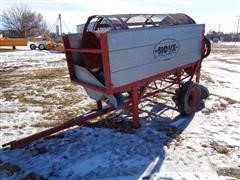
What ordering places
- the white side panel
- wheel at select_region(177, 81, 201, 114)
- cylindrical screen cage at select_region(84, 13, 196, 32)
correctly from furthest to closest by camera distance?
wheel at select_region(177, 81, 201, 114) → cylindrical screen cage at select_region(84, 13, 196, 32) → the white side panel

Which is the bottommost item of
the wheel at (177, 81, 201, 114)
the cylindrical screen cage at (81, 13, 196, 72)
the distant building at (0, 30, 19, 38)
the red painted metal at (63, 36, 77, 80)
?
the wheel at (177, 81, 201, 114)

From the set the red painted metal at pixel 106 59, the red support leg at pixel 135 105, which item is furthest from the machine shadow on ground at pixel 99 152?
the red painted metal at pixel 106 59

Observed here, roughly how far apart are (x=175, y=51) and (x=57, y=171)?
132 inches

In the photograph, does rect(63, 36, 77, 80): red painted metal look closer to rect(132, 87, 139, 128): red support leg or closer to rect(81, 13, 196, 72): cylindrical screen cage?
rect(81, 13, 196, 72): cylindrical screen cage

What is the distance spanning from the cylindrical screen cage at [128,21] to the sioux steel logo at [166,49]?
0.55 metres

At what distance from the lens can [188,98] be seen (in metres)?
5.60

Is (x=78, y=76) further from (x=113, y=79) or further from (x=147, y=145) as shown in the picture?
(x=147, y=145)

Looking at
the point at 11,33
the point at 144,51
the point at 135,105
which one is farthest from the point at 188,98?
the point at 11,33

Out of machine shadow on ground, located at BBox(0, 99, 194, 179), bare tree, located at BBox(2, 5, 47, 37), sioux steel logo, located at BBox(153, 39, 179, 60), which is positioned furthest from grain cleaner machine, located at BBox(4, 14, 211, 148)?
bare tree, located at BBox(2, 5, 47, 37)

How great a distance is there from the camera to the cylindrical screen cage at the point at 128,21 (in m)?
4.44

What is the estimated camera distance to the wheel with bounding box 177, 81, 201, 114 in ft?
17.9

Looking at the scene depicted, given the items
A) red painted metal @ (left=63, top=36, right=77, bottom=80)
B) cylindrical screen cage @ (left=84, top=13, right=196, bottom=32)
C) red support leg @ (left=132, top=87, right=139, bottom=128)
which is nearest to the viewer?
cylindrical screen cage @ (left=84, top=13, right=196, bottom=32)

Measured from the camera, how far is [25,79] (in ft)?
32.9

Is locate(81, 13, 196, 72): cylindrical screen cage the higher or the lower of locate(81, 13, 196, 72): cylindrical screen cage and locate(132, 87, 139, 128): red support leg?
the higher
